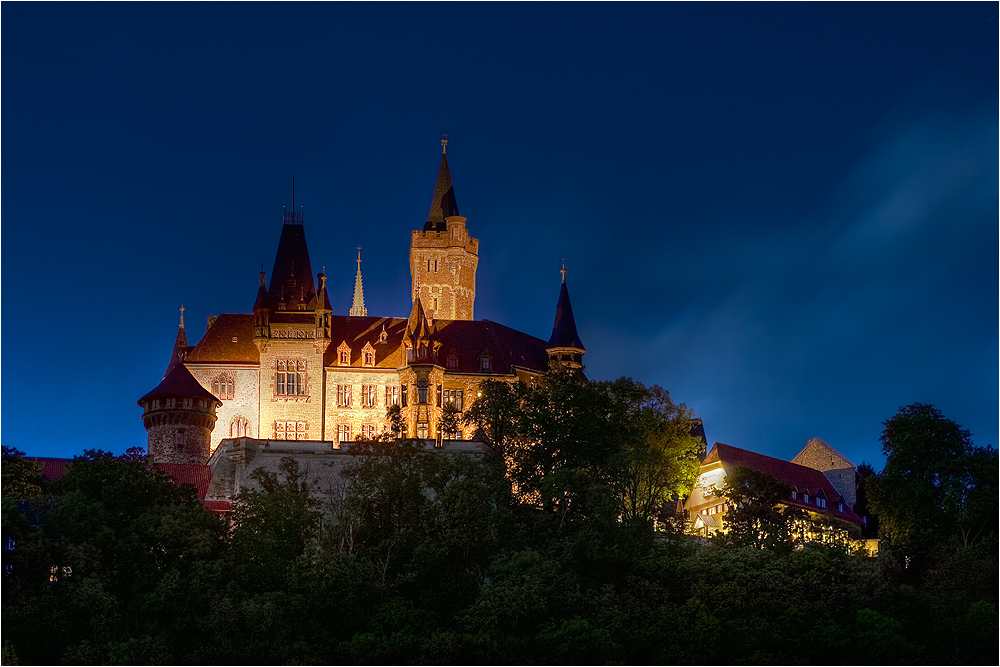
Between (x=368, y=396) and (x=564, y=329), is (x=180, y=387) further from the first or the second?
(x=564, y=329)

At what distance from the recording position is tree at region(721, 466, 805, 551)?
6844 centimetres

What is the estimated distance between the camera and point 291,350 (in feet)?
290

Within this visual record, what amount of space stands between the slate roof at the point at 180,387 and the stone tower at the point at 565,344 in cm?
2056

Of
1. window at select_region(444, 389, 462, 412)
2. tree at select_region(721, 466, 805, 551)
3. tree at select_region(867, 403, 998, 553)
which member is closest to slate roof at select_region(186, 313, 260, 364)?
window at select_region(444, 389, 462, 412)

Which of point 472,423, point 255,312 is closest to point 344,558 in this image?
point 472,423

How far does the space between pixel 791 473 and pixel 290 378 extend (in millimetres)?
29077

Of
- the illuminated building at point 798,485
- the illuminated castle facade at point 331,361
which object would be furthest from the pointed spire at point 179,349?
the illuminated building at point 798,485

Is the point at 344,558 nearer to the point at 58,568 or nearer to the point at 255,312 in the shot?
the point at 58,568

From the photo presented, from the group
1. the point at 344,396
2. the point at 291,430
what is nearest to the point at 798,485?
the point at 344,396

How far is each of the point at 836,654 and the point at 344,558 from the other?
65.2ft

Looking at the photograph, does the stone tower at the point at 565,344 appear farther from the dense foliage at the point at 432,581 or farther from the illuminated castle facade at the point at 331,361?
the dense foliage at the point at 432,581

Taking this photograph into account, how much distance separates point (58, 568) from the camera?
5919 cm

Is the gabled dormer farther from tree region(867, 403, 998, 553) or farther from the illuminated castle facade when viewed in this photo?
tree region(867, 403, 998, 553)

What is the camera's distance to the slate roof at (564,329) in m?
91.1
